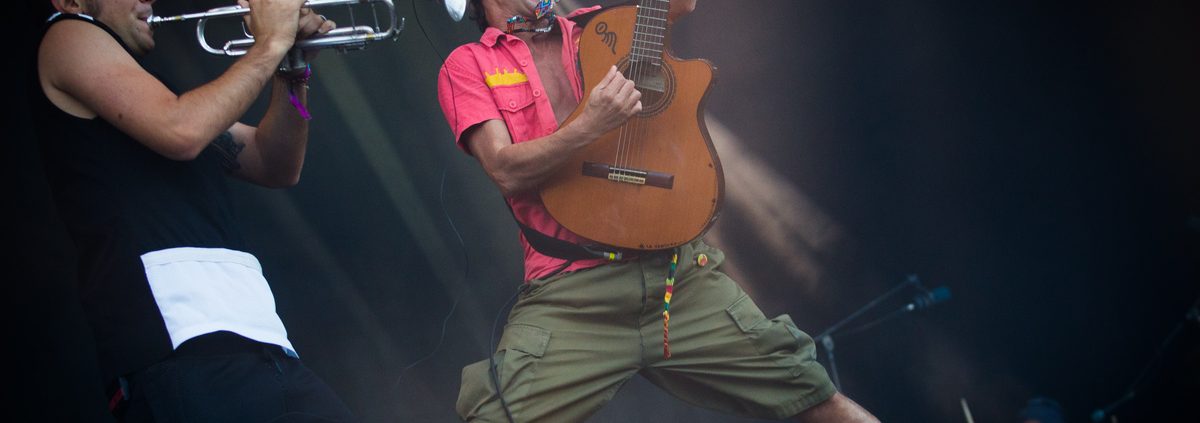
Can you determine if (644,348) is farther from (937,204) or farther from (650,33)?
(937,204)

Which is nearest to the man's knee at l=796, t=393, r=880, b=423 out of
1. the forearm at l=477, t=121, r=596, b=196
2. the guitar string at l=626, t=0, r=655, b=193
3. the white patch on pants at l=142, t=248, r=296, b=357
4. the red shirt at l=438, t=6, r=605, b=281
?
the red shirt at l=438, t=6, r=605, b=281

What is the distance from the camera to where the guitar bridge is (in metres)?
2.36

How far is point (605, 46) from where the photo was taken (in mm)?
2404

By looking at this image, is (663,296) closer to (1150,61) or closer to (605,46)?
(605,46)

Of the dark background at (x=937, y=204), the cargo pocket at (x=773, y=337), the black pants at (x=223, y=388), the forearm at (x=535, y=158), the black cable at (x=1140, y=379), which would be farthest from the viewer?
the black cable at (x=1140, y=379)

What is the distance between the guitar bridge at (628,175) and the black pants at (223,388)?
95cm

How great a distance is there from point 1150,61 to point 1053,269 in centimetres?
124

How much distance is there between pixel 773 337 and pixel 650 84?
2.78ft

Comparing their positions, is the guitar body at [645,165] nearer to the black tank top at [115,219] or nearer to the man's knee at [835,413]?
the man's knee at [835,413]

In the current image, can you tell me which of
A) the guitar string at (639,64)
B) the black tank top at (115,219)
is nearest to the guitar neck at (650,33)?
the guitar string at (639,64)

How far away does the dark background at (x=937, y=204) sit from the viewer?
13.4 ft

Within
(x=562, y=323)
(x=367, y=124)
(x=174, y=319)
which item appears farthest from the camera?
(x=367, y=124)

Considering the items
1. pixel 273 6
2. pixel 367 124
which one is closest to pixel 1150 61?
pixel 367 124

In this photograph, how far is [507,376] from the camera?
2.25 m
